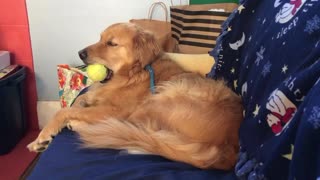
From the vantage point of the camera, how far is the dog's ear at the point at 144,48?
1.59m

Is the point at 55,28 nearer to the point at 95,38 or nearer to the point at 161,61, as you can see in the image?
the point at 95,38

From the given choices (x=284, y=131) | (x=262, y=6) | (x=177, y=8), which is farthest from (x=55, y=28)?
(x=284, y=131)

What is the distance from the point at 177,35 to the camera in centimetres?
197

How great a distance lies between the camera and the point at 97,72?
1657 mm

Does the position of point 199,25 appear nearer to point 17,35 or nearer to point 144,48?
point 144,48

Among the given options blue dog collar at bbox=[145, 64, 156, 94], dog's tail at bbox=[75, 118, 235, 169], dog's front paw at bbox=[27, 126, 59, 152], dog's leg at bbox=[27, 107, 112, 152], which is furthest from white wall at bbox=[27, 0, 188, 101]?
dog's tail at bbox=[75, 118, 235, 169]

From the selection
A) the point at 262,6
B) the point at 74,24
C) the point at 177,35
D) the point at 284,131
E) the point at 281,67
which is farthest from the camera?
the point at 74,24

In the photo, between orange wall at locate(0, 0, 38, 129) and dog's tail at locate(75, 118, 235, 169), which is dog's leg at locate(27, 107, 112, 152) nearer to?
dog's tail at locate(75, 118, 235, 169)

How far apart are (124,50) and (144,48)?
0.10m

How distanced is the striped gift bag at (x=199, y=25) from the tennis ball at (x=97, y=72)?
474 mm

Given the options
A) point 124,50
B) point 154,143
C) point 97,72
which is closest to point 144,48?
point 124,50

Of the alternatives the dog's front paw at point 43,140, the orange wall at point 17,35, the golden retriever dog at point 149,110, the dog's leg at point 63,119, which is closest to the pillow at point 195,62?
the golden retriever dog at point 149,110

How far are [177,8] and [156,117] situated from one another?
892 mm

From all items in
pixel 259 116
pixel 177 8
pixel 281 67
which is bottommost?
pixel 259 116
